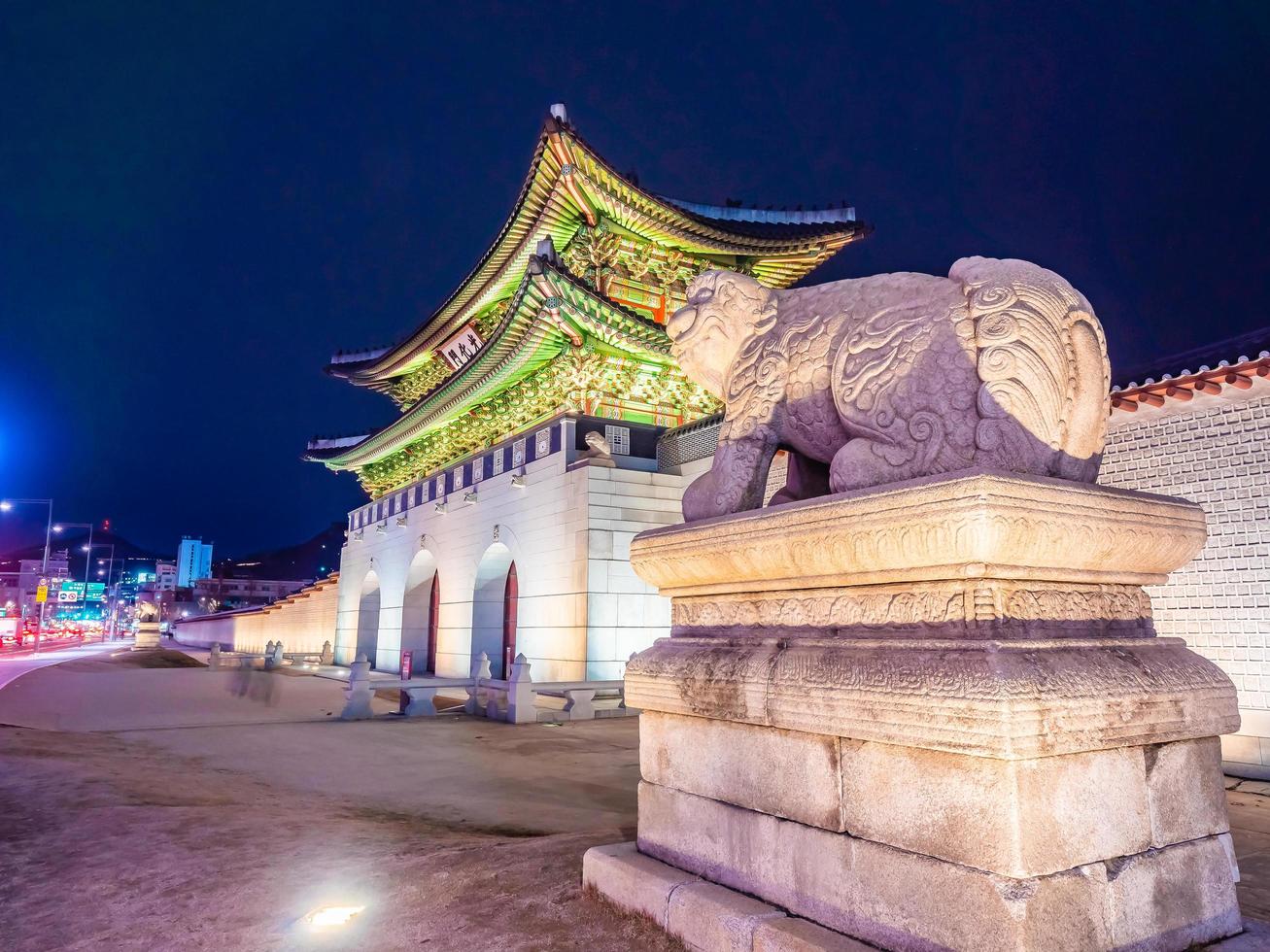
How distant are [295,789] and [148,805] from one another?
3.63ft

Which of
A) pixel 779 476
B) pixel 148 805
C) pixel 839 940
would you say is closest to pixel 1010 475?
pixel 839 940

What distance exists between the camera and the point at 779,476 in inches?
457

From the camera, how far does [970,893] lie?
1.91m

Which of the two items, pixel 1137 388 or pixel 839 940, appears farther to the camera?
pixel 1137 388

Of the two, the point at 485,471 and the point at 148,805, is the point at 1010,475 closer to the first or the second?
the point at 148,805

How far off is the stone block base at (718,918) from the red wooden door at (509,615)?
1424 cm

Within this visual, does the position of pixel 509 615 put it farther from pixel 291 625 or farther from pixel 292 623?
pixel 291 625

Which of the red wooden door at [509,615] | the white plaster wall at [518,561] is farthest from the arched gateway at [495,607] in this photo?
the white plaster wall at [518,561]

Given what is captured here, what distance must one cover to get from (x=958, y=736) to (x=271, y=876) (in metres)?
3.44

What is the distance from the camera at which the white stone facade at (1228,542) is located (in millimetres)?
7145

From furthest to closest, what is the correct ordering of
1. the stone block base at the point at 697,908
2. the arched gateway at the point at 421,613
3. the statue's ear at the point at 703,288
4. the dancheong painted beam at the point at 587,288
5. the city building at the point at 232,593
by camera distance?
the city building at the point at 232,593
the arched gateway at the point at 421,613
the dancheong painted beam at the point at 587,288
the statue's ear at the point at 703,288
the stone block base at the point at 697,908

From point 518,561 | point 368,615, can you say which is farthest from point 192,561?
point 518,561

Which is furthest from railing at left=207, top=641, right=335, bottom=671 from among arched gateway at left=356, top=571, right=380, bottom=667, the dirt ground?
the dirt ground

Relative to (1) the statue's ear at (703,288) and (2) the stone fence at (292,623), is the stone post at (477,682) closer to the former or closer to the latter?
(1) the statue's ear at (703,288)
